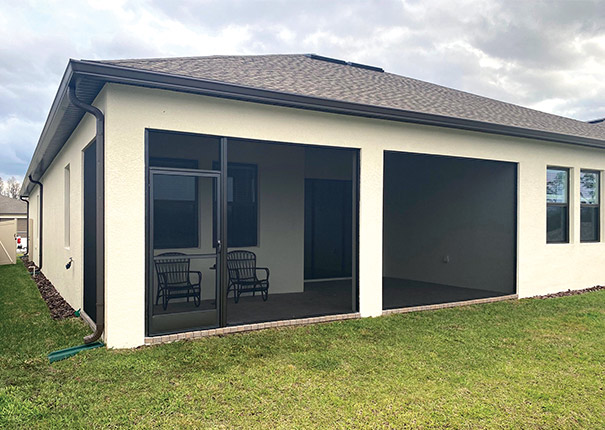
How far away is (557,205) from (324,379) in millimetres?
6755

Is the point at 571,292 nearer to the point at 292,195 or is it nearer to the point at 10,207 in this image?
the point at 292,195

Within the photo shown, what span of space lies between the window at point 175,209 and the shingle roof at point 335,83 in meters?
1.71

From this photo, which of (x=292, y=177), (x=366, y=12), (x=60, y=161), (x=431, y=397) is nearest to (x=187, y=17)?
(x=366, y=12)

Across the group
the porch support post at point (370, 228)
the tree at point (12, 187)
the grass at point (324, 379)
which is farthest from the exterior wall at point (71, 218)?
the tree at point (12, 187)

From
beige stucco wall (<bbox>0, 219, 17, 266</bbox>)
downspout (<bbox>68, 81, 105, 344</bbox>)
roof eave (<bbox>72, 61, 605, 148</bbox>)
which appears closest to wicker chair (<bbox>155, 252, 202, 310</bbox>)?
downspout (<bbox>68, 81, 105, 344</bbox>)

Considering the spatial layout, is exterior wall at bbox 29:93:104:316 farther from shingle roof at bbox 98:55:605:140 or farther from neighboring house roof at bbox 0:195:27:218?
neighboring house roof at bbox 0:195:27:218

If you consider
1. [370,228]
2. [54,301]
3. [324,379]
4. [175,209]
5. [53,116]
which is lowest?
[54,301]

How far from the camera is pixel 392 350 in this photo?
14.7ft

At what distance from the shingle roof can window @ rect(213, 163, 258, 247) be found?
5.64 feet

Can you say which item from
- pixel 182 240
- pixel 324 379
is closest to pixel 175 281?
pixel 182 240

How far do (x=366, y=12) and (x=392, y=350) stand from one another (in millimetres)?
11328

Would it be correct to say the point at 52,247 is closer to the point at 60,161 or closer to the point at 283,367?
the point at 60,161

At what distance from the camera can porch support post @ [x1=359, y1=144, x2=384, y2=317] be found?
5848 mm

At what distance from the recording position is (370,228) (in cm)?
591
